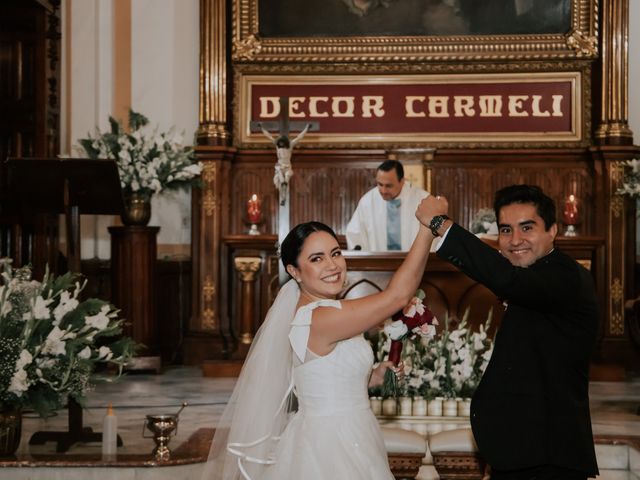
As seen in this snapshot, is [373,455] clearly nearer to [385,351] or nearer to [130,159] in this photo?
[385,351]

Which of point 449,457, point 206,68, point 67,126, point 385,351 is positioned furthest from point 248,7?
point 449,457

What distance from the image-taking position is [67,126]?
1132 centimetres

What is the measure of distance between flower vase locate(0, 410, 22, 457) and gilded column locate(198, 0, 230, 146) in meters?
5.54

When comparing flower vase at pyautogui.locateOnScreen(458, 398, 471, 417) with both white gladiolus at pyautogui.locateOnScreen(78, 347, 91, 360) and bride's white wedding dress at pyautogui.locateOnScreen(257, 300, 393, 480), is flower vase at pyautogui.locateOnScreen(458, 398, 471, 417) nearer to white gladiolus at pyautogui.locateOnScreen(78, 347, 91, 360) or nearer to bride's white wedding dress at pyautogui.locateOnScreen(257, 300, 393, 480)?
white gladiolus at pyautogui.locateOnScreen(78, 347, 91, 360)

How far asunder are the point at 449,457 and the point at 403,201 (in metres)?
4.47

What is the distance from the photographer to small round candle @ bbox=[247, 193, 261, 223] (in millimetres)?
10781

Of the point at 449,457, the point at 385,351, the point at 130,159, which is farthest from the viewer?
the point at 130,159

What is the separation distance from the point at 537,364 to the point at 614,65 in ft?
26.1

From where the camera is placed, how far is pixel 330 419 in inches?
158

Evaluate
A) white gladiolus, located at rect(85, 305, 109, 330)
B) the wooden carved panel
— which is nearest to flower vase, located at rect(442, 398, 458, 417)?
white gladiolus, located at rect(85, 305, 109, 330)

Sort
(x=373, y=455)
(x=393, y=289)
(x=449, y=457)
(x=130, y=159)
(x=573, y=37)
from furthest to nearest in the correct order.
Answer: (x=573, y=37)
(x=130, y=159)
(x=449, y=457)
(x=373, y=455)
(x=393, y=289)

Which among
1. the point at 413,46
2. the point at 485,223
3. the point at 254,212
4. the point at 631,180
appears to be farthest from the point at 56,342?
the point at 631,180

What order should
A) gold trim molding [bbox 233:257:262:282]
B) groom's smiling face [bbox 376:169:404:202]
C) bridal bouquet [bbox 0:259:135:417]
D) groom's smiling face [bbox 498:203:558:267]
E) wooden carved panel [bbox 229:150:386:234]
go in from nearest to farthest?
groom's smiling face [bbox 498:203:558:267] < bridal bouquet [bbox 0:259:135:417] < groom's smiling face [bbox 376:169:404:202] < gold trim molding [bbox 233:257:262:282] < wooden carved panel [bbox 229:150:386:234]

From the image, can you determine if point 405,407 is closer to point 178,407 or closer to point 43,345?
point 178,407
